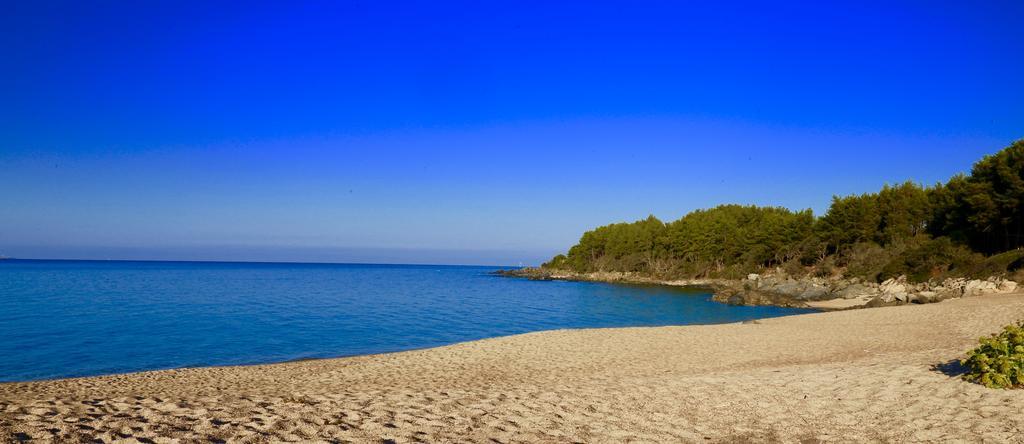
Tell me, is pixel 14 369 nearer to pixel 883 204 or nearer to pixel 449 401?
pixel 449 401

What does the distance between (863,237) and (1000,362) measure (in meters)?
62.6

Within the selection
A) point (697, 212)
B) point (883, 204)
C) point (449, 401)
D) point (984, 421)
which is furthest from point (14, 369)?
point (697, 212)

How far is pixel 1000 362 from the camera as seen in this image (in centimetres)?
890

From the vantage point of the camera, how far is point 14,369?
1691 cm

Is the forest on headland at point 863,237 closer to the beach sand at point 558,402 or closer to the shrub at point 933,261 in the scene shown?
the shrub at point 933,261

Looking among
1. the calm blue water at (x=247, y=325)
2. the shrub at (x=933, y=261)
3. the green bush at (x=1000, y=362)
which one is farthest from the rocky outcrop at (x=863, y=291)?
the green bush at (x=1000, y=362)

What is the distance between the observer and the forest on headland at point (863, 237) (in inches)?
1655

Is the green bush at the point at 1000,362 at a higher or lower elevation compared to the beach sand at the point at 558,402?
higher

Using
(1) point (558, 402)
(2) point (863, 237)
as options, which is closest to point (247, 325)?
(1) point (558, 402)

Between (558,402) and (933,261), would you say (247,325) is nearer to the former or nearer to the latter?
(558,402)

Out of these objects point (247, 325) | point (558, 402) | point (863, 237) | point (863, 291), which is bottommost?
point (247, 325)

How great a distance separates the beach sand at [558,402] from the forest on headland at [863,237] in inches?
1237

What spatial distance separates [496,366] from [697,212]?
304 ft

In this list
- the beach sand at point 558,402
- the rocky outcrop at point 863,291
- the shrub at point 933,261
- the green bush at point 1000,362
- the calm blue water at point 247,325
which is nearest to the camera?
the beach sand at point 558,402
